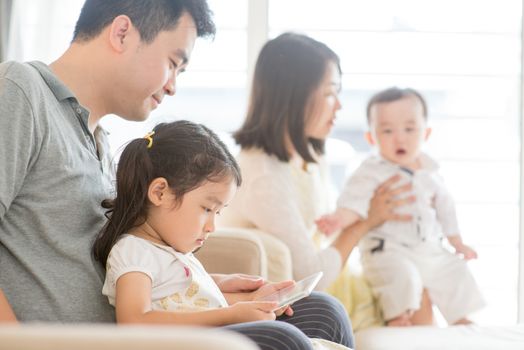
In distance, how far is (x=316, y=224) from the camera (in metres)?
2.93

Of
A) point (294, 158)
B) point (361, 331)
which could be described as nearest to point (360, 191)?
point (294, 158)

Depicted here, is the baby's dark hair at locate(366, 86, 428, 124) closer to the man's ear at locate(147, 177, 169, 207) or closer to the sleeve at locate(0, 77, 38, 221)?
the man's ear at locate(147, 177, 169, 207)

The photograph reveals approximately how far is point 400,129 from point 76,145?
63.9 inches

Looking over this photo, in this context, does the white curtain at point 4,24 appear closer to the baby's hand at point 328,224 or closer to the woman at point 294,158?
the woman at point 294,158

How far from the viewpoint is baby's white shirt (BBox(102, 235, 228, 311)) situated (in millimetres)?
1683

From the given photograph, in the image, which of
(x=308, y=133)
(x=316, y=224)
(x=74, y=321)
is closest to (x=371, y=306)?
(x=316, y=224)

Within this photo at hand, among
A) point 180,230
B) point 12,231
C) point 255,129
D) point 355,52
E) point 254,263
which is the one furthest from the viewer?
point 355,52

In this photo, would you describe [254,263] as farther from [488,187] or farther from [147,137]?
[488,187]

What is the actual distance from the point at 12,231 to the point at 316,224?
56.7 inches

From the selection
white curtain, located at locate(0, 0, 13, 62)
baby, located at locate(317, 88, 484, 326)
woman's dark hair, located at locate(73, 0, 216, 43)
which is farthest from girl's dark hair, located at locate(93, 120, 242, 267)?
white curtain, located at locate(0, 0, 13, 62)

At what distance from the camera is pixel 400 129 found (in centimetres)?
313

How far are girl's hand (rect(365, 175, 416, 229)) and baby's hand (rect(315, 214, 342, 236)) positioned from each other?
5.7 inches

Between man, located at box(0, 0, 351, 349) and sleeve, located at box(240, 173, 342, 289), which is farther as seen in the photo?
sleeve, located at box(240, 173, 342, 289)

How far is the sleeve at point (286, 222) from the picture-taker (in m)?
2.68
